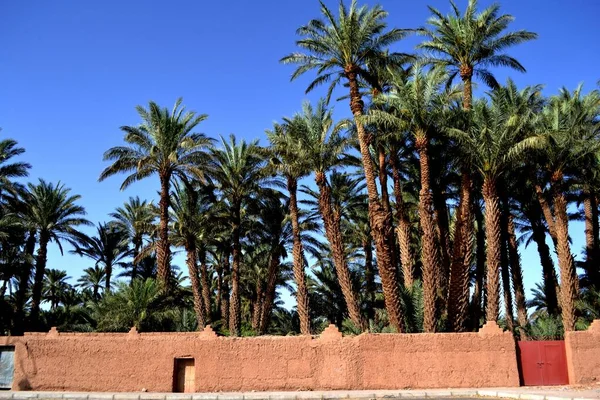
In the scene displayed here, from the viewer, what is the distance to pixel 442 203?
3095 cm

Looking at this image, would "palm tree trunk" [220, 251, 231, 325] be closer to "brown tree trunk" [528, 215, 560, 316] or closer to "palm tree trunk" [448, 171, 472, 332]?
"palm tree trunk" [448, 171, 472, 332]

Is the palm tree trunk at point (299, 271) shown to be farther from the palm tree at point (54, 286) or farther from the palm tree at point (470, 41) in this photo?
the palm tree at point (54, 286)

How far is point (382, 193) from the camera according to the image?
1147 inches

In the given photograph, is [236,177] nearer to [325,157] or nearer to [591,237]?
[325,157]

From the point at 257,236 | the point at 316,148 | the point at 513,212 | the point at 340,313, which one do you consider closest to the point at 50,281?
the point at 257,236

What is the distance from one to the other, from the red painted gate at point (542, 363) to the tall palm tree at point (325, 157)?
847 cm

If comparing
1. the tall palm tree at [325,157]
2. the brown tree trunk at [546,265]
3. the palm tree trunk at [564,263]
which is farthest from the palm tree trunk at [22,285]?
the brown tree trunk at [546,265]

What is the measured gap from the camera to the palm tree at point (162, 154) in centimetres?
3041

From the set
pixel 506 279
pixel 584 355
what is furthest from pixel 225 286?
pixel 584 355

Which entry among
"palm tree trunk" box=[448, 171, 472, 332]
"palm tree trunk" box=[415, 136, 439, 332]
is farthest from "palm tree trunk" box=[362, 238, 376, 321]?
"palm tree trunk" box=[415, 136, 439, 332]

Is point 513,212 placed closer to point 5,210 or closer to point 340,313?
point 340,313

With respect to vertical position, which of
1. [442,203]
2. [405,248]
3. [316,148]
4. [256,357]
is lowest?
[256,357]

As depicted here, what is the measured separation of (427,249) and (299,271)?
318 inches

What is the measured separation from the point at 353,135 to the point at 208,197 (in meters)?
10.1
